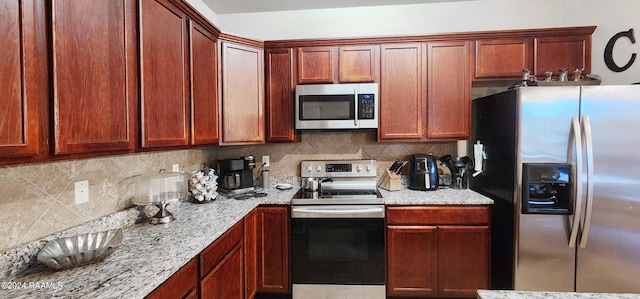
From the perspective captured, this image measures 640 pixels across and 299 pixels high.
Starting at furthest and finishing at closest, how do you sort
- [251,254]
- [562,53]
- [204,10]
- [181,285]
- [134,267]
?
[204,10], [562,53], [251,254], [181,285], [134,267]

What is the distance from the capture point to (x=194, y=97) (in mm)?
1939

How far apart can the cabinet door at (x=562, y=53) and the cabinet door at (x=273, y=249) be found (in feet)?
8.21

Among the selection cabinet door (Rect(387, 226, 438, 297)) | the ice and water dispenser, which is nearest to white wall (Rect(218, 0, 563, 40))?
the ice and water dispenser

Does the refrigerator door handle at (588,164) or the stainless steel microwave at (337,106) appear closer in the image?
the refrigerator door handle at (588,164)

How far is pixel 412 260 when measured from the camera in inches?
88.1

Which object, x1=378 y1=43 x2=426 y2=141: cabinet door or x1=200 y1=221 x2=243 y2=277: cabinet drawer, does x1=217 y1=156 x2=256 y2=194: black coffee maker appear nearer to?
x1=200 y1=221 x2=243 y2=277: cabinet drawer

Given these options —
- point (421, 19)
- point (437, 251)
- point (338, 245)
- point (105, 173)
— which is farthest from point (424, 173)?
point (105, 173)

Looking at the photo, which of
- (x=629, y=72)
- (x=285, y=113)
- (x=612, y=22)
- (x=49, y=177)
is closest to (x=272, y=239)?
(x=285, y=113)

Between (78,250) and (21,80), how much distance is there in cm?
79

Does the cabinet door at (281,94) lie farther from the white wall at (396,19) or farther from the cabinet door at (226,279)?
the cabinet door at (226,279)

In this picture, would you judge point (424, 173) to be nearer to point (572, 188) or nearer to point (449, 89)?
point (449, 89)

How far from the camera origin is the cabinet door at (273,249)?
2275 millimetres

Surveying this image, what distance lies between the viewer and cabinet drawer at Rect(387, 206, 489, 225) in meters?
2.20

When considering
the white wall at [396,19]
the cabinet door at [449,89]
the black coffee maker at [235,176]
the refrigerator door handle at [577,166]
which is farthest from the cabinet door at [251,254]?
the refrigerator door handle at [577,166]
